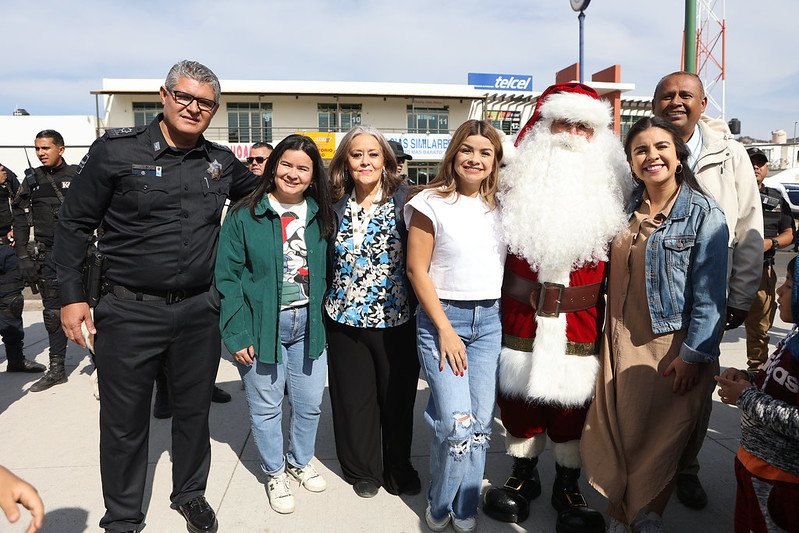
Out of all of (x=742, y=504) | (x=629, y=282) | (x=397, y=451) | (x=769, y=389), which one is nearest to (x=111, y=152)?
(x=397, y=451)

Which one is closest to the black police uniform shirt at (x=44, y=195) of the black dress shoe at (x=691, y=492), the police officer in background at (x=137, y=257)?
the police officer in background at (x=137, y=257)

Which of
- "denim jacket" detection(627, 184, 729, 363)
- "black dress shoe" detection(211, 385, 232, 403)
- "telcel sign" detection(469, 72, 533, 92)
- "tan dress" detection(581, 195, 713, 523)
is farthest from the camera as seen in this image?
"telcel sign" detection(469, 72, 533, 92)

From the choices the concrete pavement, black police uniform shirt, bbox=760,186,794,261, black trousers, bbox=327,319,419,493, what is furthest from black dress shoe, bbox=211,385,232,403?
black police uniform shirt, bbox=760,186,794,261

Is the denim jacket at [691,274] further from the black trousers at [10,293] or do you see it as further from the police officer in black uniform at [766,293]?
the black trousers at [10,293]

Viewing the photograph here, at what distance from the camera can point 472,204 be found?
2.43 m

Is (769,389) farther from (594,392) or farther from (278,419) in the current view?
(278,419)

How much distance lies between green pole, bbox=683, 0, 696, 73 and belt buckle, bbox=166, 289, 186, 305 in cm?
656

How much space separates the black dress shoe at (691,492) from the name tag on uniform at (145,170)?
9.77ft

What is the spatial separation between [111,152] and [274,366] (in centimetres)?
125

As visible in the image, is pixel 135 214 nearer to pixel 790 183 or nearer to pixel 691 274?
pixel 691 274

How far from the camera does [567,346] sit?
2.43m

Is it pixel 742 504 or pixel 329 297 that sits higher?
pixel 329 297

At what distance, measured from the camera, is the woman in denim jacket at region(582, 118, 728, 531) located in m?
2.16

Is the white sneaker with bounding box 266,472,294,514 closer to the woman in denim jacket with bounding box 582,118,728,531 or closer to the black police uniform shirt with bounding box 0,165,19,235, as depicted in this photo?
the woman in denim jacket with bounding box 582,118,728,531
